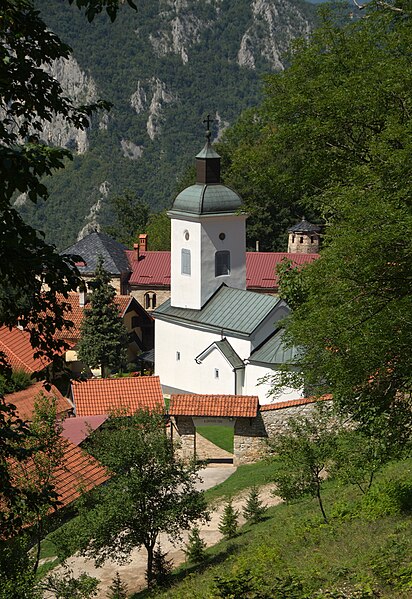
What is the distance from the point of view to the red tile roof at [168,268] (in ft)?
166

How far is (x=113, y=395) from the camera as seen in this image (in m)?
30.0

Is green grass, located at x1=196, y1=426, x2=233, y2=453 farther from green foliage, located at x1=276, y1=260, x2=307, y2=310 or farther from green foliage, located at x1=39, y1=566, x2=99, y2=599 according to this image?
green foliage, located at x1=39, y1=566, x2=99, y2=599

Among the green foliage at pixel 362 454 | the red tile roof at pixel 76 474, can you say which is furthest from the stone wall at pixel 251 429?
the green foliage at pixel 362 454

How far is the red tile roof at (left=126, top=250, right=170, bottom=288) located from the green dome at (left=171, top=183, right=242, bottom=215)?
15.8m

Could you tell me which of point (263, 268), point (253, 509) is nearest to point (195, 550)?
point (253, 509)

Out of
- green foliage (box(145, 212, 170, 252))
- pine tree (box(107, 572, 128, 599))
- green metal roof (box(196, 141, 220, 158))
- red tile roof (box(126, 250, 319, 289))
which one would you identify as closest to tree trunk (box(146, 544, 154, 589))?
pine tree (box(107, 572, 128, 599))

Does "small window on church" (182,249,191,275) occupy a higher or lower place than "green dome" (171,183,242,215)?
lower

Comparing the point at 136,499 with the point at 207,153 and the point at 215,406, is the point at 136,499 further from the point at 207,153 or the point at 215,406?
the point at 207,153

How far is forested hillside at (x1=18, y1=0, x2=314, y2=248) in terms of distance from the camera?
120m

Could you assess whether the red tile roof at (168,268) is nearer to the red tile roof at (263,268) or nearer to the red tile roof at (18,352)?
the red tile roof at (263,268)

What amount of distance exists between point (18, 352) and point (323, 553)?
21.6 m

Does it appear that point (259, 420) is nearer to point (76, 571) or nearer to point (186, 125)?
point (76, 571)

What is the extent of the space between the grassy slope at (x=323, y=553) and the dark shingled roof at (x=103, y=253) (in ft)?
99.2

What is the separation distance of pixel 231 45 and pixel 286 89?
14166 centimetres
